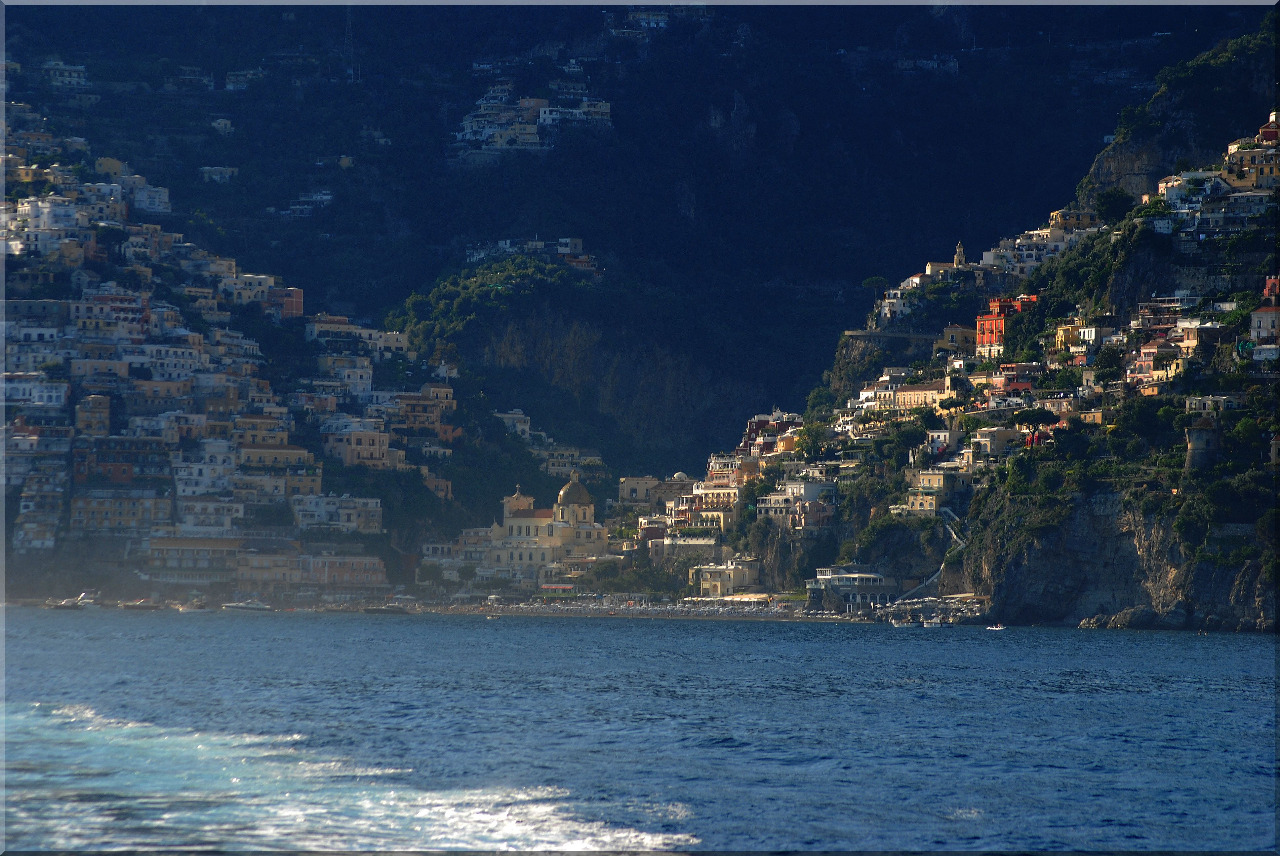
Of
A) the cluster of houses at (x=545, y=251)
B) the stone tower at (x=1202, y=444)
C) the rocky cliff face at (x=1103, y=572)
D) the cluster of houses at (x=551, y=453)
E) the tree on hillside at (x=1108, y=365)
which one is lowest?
the rocky cliff face at (x=1103, y=572)

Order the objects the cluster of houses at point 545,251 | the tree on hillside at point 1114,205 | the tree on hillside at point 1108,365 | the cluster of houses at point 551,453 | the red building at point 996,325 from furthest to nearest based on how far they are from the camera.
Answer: the cluster of houses at point 545,251
the cluster of houses at point 551,453
the red building at point 996,325
the tree on hillside at point 1114,205
the tree on hillside at point 1108,365

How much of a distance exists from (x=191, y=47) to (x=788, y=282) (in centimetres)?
5937

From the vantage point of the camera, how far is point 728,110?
183 meters

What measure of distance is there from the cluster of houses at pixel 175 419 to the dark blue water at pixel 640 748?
32081 mm

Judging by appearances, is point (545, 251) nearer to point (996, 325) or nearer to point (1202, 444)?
point (996, 325)

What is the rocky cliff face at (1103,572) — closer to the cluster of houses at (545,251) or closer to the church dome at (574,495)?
the church dome at (574,495)

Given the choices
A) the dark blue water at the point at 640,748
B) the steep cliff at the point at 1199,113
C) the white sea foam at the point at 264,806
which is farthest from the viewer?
the steep cliff at the point at 1199,113

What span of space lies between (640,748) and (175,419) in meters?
74.0

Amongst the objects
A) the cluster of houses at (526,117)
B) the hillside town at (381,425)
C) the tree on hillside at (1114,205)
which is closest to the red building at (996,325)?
the hillside town at (381,425)

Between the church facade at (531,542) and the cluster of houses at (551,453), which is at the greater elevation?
the cluster of houses at (551,453)

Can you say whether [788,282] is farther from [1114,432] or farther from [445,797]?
[445,797]

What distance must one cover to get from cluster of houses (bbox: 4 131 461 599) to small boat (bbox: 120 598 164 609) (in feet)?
7.11

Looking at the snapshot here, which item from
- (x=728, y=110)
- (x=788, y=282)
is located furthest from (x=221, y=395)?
(x=728, y=110)

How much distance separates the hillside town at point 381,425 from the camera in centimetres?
9931
